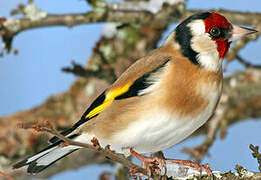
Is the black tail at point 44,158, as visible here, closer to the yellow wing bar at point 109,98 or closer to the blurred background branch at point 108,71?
the yellow wing bar at point 109,98

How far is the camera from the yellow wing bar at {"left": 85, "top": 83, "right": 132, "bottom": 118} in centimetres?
337

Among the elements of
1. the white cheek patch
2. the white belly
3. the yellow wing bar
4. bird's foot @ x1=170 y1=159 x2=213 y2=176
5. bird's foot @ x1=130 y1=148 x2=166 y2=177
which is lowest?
bird's foot @ x1=170 y1=159 x2=213 y2=176

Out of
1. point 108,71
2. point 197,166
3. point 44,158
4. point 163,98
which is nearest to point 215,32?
point 163,98

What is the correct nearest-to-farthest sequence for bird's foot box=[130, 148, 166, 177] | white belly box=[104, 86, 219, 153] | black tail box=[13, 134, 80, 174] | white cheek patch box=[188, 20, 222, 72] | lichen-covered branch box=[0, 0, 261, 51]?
bird's foot box=[130, 148, 166, 177] < white belly box=[104, 86, 219, 153] < black tail box=[13, 134, 80, 174] < white cheek patch box=[188, 20, 222, 72] < lichen-covered branch box=[0, 0, 261, 51]

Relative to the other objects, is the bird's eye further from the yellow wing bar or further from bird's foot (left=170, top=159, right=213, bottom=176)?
bird's foot (left=170, top=159, right=213, bottom=176)

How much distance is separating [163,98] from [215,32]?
0.73m

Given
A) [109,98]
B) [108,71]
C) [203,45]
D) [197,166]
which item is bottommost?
[197,166]

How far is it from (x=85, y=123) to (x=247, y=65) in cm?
232

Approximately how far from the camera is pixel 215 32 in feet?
11.6

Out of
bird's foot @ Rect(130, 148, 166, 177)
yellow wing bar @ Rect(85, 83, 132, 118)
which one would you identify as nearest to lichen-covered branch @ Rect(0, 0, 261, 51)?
yellow wing bar @ Rect(85, 83, 132, 118)

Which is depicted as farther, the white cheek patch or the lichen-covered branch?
the lichen-covered branch

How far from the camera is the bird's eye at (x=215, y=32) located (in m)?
3.54

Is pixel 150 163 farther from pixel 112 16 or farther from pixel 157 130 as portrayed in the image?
pixel 112 16

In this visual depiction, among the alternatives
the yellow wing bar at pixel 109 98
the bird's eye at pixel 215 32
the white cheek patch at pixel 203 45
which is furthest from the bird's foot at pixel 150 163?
the bird's eye at pixel 215 32
